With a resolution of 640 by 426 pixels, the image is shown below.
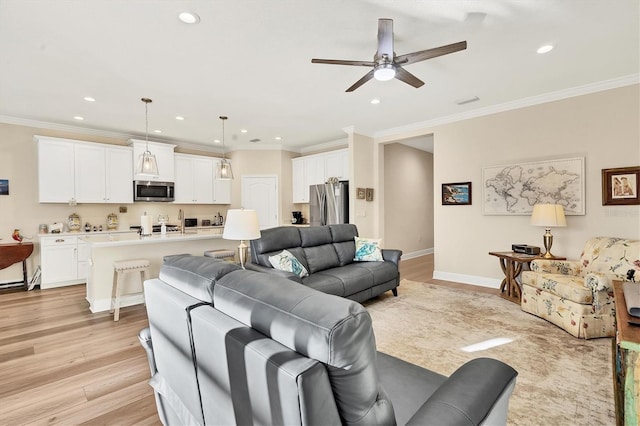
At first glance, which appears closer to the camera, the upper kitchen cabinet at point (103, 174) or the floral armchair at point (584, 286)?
the floral armchair at point (584, 286)

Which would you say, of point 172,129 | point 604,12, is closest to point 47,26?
point 172,129

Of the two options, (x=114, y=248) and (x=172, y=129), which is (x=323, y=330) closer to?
(x=114, y=248)

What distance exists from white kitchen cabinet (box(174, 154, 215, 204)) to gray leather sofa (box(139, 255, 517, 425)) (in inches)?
208

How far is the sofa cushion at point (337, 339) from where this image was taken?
719mm

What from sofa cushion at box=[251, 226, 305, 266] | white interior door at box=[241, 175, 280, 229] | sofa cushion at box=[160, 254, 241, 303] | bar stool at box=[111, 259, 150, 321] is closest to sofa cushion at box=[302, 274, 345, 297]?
sofa cushion at box=[251, 226, 305, 266]

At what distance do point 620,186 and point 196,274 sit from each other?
4.72m


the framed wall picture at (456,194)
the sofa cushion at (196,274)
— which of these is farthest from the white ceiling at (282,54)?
the sofa cushion at (196,274)

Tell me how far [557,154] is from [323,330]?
15.3 ft

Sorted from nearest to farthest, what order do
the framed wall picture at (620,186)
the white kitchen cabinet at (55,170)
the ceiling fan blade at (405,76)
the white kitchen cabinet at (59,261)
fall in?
the ceiling fan blade at (405,76)
the framed wall picture at (620,186)
the white kitchen cabinet at (59,261)
the white kitchen cabinet at (55,170)

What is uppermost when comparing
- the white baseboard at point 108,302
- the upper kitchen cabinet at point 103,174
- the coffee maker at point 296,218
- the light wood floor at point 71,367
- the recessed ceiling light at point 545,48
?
the recessed ceiling light at point 545,48

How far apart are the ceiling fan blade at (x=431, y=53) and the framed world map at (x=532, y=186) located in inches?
105

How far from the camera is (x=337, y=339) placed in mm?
710

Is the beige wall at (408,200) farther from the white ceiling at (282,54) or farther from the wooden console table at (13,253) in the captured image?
the wooden console table at (13,253)

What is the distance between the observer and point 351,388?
0.74 m
